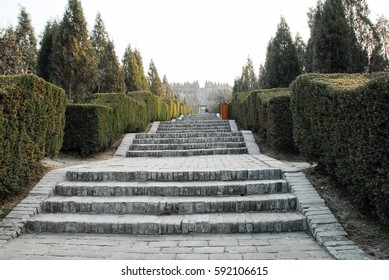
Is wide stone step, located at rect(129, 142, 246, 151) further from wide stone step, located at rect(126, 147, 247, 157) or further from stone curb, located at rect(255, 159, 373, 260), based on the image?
stone curb, located at rect(255, 159, 373, 260)

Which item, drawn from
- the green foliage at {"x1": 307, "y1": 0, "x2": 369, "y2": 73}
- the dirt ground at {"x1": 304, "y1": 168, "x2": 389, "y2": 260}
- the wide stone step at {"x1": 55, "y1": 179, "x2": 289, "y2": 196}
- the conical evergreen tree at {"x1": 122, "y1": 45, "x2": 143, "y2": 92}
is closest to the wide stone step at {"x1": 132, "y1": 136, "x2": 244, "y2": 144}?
the wide stone step at {"x1": 55, "y1": 179, "x2": 289, "y2": 196}

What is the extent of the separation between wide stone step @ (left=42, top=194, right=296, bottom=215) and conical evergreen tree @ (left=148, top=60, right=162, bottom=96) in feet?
107

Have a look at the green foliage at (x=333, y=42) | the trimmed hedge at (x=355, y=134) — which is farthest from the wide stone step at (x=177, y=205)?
the green foliage at (x=333, y=42)

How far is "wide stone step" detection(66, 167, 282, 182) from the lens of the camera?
554 cm

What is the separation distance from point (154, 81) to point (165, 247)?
36529 millimetres

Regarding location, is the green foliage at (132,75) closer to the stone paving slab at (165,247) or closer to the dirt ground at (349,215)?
the dirt ground at (349,215)

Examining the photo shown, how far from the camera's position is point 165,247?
145 inches

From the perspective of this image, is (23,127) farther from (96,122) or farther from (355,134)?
(355,134)

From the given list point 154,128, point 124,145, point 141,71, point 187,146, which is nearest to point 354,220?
point 187,146

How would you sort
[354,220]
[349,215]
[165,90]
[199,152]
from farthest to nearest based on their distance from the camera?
[165,90]
[199,152]
[349,215]
[354,220]

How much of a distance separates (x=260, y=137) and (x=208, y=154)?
2.17m

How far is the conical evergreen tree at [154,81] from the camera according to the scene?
37425 millimetres

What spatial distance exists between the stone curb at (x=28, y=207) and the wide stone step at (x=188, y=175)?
74cm

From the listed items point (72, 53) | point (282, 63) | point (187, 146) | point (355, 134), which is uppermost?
point (72, 53)
